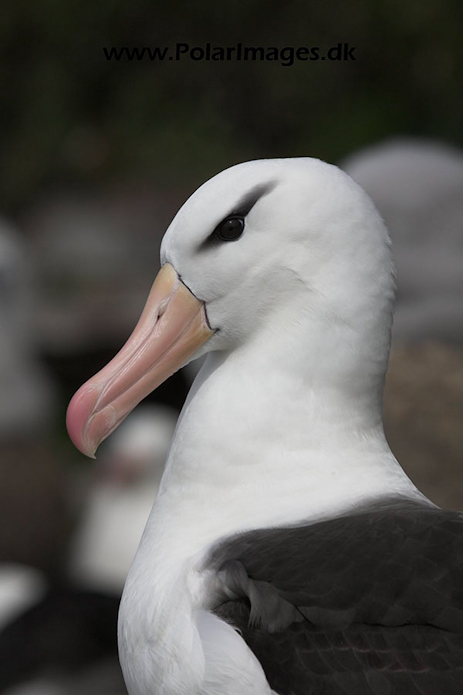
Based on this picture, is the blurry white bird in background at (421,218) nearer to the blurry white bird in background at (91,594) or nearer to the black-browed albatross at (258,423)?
the blurry white bird in background at (91,594)

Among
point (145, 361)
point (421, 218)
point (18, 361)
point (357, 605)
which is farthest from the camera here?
point (18, 361)

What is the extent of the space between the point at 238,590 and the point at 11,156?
987cm

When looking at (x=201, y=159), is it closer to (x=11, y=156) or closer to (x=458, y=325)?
(x=11, y=156)

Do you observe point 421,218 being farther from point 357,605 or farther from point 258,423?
point 357,605

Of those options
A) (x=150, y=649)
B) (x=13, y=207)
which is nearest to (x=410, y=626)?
(x=150, y=649)

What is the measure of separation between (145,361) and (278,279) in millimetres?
322

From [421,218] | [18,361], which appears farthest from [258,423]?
[18,361]

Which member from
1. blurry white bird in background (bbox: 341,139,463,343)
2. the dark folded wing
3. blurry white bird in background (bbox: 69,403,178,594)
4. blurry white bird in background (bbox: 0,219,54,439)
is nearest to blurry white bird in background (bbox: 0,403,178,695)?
blurry white bird in background (bbox: 69,403,178,594)

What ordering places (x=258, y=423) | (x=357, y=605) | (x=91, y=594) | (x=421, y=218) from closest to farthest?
(x=357, y=605) → (x=258, y=423) → (x=91, y=594) → (x=421, y=218)

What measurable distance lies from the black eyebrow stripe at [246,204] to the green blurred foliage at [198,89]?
8.24 m

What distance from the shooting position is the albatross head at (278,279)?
2.26 metres

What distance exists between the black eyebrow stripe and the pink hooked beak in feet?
0.36

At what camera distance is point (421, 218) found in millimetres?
5605

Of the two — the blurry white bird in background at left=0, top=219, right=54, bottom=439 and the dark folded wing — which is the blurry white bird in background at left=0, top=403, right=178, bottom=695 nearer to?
the blurry white bird in background at left=0, top=219, right=54, bottom=439
